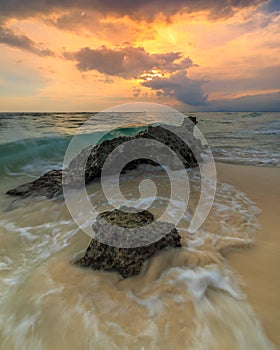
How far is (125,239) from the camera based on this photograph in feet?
7.30

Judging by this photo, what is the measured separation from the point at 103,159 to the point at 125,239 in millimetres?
3471

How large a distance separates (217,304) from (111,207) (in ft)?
7.89

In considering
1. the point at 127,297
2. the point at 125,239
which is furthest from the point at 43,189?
the point at 127,297

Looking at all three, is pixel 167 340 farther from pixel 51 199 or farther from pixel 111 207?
pixel 51 199

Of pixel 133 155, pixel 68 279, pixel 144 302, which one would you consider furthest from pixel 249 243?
pixel 133 155

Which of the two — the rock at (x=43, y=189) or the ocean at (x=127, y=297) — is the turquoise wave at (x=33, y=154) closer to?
the rock at (x=43, y=189)

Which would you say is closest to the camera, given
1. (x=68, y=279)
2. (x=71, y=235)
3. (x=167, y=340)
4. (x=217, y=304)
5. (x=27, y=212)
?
(x=167, y=340)

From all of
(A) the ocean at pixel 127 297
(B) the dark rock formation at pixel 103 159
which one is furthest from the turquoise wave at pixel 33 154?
(A) the ocean at pixel 127 297

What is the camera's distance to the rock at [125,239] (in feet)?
7.26

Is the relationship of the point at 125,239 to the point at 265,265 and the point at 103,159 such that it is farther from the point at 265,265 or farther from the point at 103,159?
the point at 103,159

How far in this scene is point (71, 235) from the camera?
312 centimetres

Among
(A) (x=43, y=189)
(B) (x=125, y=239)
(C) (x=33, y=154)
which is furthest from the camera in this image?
(C) (x=33, y=154)

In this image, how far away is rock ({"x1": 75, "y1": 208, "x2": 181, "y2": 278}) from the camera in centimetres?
221

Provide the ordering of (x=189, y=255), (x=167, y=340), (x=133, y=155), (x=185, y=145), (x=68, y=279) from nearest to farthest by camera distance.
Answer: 1. (x=167, y=340)
2. (x=68, y=279)
3. (x=189, y=255)
4. (x=133, y=155)
5. (x=185, y=145)
